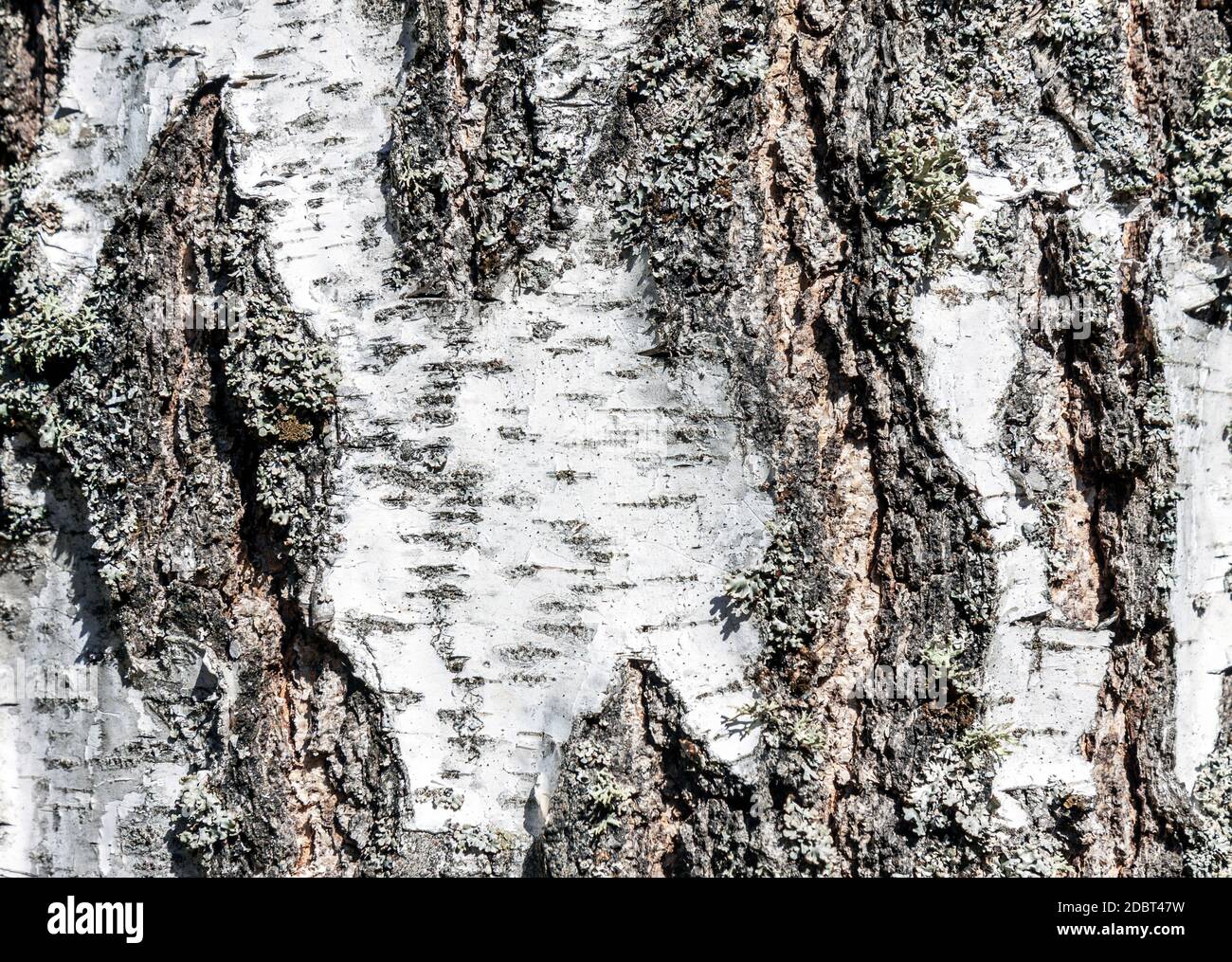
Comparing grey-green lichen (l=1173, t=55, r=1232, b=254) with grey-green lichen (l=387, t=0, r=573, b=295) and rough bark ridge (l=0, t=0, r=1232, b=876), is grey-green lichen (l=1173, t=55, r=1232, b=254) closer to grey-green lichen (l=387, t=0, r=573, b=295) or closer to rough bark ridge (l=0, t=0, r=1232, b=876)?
rough bark ridge (l=0, t=0, r=1232, b=876)

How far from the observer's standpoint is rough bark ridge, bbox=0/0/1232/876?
1.81 m

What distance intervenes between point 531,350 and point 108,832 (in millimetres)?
1668

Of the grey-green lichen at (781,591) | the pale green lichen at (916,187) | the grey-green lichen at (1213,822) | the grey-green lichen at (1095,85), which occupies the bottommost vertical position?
the grey-green lichen at (1213,822)

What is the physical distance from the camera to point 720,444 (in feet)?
6.03

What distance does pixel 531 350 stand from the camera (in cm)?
189

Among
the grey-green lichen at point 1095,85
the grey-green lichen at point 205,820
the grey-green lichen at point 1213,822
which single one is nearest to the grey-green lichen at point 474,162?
the grey-green lichen at point 1095,85

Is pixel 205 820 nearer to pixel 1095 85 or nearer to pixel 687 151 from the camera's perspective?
pixel 687 151

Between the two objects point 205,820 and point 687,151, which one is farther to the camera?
point 205,820

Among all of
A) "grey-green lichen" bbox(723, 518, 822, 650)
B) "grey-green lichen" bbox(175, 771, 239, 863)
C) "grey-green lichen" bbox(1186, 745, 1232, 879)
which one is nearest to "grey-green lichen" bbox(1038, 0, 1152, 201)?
"grey-green lichen" bbox(723, 518, 822, 650)

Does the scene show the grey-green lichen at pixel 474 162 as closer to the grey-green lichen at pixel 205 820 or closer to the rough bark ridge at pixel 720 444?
the rough bark ridge at pixel 720 444

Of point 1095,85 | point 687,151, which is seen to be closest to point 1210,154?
point 1095,85

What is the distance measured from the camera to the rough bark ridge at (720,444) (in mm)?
1813

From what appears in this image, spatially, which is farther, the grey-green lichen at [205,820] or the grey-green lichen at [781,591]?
the grey-green lichen at [205,820]

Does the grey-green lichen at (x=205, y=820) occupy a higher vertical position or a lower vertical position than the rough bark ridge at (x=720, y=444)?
lower
